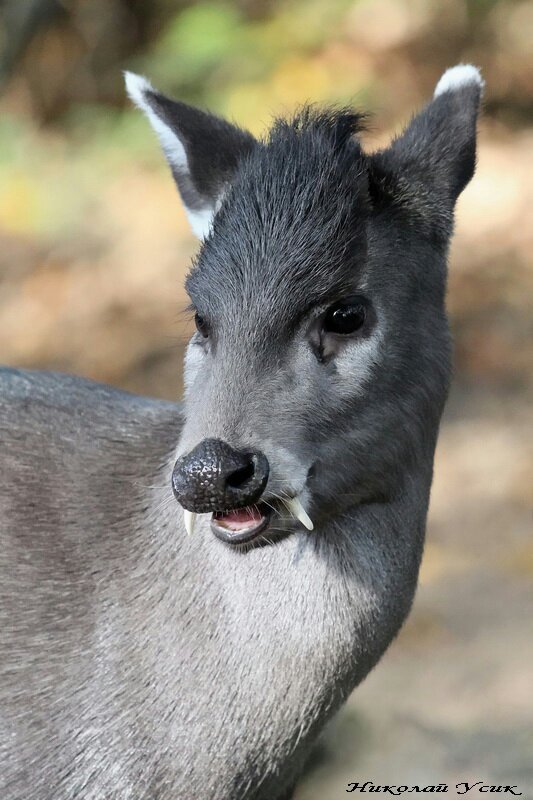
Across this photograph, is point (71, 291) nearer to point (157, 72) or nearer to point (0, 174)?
point (0, 174)

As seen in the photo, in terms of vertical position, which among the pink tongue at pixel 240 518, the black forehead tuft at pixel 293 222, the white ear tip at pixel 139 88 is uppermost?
the white ear tip at pixel 139 88

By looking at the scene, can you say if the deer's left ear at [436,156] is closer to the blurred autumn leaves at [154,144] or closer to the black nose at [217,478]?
the black nose at [217,478]

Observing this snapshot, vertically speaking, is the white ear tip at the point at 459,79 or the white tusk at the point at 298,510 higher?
the white ear tip at the point at 459,79

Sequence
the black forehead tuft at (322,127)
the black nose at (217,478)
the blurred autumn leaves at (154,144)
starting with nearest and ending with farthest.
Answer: the black nose at (217,478) < the black forehead tuft at (322,127) < the blurred autumn leaves at (154,144)

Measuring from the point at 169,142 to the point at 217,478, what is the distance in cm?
143

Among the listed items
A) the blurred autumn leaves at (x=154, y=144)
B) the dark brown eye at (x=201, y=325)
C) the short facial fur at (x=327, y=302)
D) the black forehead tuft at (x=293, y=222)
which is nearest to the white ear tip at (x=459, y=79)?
the short facial fur at (x=327, y=302)

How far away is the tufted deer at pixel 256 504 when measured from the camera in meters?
2.89

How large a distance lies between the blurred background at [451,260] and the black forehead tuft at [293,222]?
5.66ft

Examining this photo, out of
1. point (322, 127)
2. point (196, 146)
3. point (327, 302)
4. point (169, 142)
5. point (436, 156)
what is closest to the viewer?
point (327, 302)

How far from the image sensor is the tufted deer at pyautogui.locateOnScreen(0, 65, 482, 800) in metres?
2.89

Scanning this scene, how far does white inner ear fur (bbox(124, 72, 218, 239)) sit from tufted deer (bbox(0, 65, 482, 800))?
0.05 ft

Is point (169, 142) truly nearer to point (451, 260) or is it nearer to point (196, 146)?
point (196, 146)

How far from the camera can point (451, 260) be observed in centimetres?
825

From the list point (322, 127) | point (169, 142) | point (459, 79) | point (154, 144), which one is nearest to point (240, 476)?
point (322, 127)
